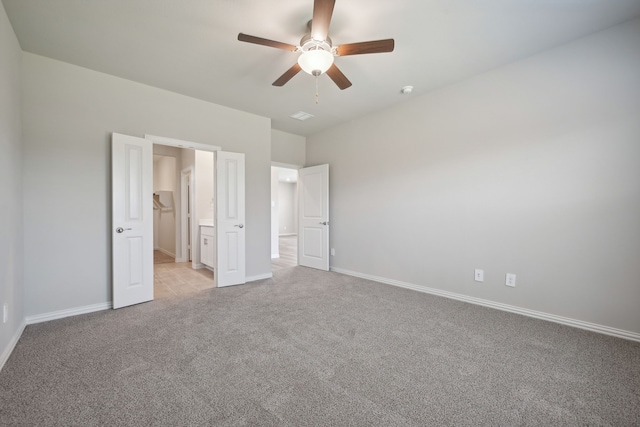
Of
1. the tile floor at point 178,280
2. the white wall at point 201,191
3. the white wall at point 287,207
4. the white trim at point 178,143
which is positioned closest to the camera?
the white trim at point 178,143

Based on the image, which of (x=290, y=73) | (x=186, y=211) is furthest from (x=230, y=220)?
(x=186, y=211)

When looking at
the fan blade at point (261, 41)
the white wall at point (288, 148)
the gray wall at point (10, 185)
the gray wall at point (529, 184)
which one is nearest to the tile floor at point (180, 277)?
the gray wall at point (10, 185)

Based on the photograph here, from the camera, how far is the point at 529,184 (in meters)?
2.75

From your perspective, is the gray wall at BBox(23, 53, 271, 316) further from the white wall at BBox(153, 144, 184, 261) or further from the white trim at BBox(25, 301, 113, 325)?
the white wall at BBox(153, 144, 184, 261)

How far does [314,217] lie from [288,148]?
1453mm

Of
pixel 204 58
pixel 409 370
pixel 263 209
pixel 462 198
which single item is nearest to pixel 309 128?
pixel 263 209

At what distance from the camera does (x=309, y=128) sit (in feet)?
16.1

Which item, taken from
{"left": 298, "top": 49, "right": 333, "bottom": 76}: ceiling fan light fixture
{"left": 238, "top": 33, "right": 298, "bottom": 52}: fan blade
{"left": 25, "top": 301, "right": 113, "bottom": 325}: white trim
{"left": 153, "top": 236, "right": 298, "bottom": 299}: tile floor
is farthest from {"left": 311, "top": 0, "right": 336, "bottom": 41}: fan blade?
{"left": 25, "top": 301, "right": 113, "bottom": 325}: white trim

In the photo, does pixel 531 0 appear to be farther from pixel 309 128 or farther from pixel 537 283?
pixel 309 128

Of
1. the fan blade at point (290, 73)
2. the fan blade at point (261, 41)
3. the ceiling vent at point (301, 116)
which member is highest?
the ceiling vent at point (301, 116)

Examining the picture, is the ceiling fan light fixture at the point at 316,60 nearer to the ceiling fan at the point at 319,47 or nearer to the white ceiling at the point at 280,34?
the ceiling fan at the point at 319,47

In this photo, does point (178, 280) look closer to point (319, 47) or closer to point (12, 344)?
point (12, 344)

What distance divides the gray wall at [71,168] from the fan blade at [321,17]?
2.44 metres

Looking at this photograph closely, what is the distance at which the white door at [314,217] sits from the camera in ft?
16.1
